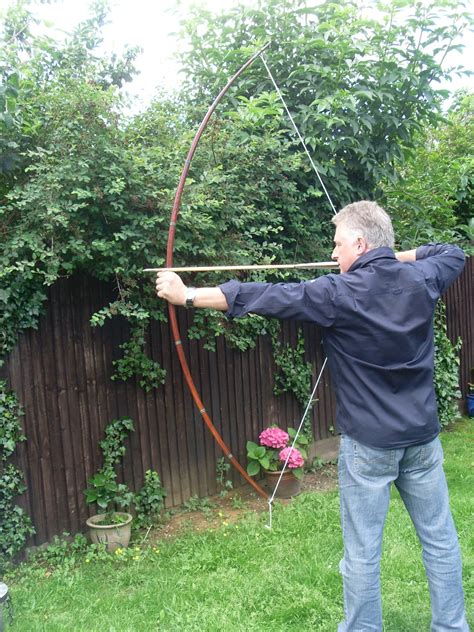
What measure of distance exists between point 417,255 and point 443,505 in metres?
1.18

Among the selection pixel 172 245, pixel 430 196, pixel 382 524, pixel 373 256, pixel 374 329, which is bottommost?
pixel 382 524

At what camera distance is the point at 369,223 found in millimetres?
2344

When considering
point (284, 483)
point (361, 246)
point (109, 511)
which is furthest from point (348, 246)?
point (284, 483)

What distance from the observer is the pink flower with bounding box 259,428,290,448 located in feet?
15.9

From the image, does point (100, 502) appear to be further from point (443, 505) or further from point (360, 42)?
point (360, 42)

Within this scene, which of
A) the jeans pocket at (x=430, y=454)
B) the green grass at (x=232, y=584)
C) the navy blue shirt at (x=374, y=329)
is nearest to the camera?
the navy blue shirt at (x=374, y=329)

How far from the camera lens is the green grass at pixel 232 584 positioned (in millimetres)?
2834

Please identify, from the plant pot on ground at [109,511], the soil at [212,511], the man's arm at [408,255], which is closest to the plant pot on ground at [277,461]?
the soil at [212,511]

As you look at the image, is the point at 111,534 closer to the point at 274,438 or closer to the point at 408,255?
the point at 274,438

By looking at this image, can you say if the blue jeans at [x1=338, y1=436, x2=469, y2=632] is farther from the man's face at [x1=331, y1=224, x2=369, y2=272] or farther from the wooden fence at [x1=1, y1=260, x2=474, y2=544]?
the wooden fence at [x1=1, y1=260, x2=474, y2=544]

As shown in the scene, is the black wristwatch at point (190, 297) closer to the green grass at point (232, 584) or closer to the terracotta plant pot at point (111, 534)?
the green grass at point (232, 584)

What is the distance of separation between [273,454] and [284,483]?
10.4 inches

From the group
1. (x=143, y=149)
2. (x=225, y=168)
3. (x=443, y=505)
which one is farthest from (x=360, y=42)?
(x=443, y=505)

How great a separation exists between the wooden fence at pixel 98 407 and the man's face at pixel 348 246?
78.0 inches
